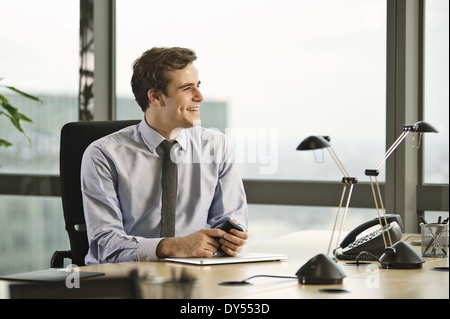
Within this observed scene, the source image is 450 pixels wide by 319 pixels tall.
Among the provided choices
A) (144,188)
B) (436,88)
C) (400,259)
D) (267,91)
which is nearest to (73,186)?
(144,188)

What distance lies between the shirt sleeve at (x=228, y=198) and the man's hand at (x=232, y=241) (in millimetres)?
392

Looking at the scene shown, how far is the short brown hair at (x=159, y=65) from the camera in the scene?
2.28 meters

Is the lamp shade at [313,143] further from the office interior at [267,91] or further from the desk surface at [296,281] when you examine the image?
the office interior at [267,91]

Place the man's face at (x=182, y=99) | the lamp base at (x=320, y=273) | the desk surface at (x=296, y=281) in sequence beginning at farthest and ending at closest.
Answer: the man's face at (x=182, y=99)
the lamp base at (x=320, y=273)
the desk surface at (x=296, y=281)

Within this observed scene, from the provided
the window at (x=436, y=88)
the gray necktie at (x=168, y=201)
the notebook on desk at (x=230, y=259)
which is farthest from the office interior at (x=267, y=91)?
the notebook on desk at (x=230, y=259)

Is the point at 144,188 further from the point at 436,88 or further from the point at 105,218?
the point at 436,88

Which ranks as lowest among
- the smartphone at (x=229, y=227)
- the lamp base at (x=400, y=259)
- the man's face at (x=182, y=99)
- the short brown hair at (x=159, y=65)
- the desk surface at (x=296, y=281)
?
the desk surface at (x=296, y=281)

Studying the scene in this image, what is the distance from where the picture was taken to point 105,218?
2.01 meters

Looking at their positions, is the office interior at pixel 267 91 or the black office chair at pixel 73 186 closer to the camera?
the black office chair at pixel 73 186

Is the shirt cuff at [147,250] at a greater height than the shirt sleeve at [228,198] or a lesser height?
lesser

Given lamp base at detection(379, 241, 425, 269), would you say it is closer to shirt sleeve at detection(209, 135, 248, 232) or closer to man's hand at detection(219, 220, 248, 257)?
man's hand at detection(219, 220, 248, 257)

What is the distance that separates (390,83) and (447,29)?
366mm

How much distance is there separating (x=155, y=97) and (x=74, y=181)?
44 cm
